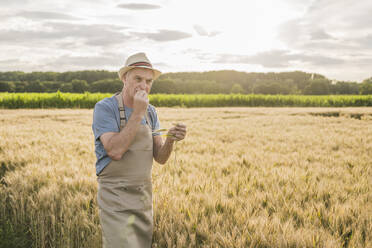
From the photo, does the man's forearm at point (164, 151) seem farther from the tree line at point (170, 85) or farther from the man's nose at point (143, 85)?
the tree line at point (170, 85)

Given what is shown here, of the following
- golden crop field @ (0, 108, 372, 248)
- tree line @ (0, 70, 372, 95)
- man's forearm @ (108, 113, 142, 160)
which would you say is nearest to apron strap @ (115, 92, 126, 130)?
man's forearm @ (108, 113, 142, 160)

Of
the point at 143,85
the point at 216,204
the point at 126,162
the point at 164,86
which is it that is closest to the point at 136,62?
the point at 143,85

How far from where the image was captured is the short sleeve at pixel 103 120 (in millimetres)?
2539

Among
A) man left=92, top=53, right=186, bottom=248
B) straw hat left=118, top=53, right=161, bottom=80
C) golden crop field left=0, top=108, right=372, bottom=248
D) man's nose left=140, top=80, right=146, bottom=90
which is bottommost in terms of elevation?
golden crop field left=0, top=108, right=372, bottom=248

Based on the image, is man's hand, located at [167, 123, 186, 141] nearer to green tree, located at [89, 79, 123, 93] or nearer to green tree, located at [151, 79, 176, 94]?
green tree, located at [89, 79, 123, 93]

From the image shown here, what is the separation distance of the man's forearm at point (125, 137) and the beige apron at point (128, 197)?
140 millimetres

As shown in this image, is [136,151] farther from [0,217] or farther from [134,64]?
[0,217]

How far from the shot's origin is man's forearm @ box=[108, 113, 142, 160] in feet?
7.82

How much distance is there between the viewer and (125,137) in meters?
2.39

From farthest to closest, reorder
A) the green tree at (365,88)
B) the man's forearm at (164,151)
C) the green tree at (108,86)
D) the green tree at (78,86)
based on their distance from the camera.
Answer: the green tree at (365,88)
the green tree at (78,86)
the green tree at (108,86)
the man's forearm at (164,151)

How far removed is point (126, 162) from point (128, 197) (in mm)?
314

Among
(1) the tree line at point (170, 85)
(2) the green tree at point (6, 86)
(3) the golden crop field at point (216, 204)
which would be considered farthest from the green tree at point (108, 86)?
(3) the golden crop field at point (216, 204)

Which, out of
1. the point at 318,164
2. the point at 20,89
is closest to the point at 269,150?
the point at 318,164

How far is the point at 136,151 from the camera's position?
260 cm
